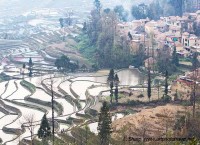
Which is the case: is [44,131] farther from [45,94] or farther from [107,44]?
[107,44]

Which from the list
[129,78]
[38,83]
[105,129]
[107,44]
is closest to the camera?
[105,129]

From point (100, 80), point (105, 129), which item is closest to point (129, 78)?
point (100, 80)

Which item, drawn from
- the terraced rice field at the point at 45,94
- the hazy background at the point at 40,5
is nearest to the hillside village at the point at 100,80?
the terraced rice field at the point at 45,94

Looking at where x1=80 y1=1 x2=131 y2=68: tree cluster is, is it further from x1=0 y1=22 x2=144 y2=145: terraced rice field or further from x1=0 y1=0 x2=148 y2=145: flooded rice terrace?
x1=0 y1=22 x2=144 y2=145: terraced rice field

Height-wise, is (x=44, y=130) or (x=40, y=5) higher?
(x=40, y=5)

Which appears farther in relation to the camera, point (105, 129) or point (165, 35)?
point (165, 35)

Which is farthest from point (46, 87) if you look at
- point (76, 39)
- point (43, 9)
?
point (43, 9)

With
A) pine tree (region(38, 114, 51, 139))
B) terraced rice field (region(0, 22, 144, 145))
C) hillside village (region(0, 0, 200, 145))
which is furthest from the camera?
terraced rice field (region(0, 22, 144, 145))

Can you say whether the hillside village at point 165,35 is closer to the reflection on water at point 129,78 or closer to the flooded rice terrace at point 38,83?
the reflection on water at point 129,78

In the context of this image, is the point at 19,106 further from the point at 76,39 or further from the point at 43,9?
the point at 43,9

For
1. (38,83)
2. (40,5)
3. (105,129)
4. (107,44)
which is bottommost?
(38,83)

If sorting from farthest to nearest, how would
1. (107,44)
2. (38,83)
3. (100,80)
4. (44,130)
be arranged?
(107,44), (100,80), (38,83), (44,130)

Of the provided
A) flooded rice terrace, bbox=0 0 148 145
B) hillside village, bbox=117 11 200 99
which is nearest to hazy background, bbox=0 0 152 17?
flooded rice terrace, bbox=0 0 148 145
